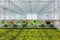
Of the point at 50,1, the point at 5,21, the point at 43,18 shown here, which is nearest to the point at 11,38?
the point at 5,21

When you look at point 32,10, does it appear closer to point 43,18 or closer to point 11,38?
point 43,18

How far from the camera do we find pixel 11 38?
219 inches

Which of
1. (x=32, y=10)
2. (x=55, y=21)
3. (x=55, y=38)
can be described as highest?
(x=32, y=10)

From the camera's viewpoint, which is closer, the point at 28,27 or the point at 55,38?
the point at 55,38

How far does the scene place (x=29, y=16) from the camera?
6793 millimetres

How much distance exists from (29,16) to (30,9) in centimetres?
28

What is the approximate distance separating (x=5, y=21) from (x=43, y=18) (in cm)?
146

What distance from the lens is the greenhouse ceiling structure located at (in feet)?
22.1

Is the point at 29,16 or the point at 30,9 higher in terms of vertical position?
the point at 30,9

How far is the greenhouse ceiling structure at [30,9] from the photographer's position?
6.73 metres

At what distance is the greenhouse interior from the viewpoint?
22.0 feet

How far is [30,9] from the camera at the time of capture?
6.84 metres

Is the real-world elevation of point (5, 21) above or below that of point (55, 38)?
above

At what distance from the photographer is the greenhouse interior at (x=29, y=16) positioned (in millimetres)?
6695
